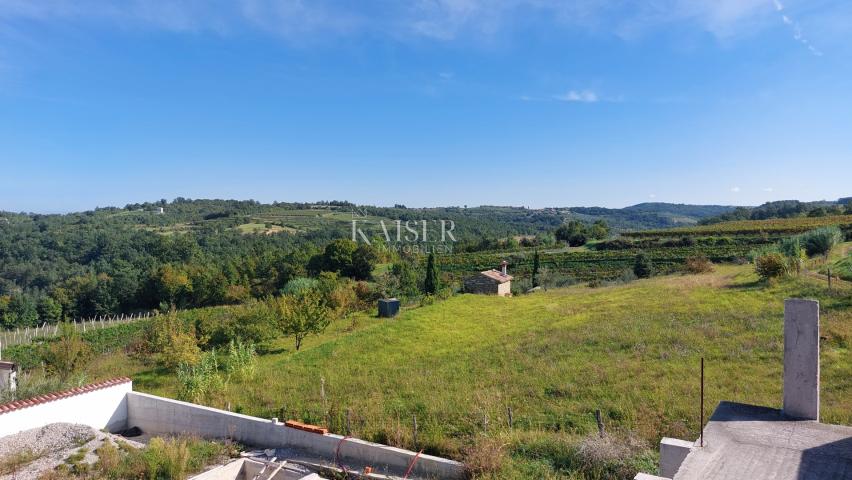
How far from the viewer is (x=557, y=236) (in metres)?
70.6

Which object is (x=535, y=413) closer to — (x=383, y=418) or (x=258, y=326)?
(x=383, y=418)

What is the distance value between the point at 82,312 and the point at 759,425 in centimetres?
5944

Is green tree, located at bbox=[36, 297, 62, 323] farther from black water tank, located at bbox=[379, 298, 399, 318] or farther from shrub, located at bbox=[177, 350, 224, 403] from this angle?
shrub, located at bbox=[177, 350, 224, 403]

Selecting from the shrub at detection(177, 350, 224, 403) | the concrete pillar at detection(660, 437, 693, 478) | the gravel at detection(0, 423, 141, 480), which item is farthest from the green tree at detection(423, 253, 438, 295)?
the concrete pillar at detection(660, 437, 693, 478)

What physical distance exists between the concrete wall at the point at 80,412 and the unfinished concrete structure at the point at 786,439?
11.0m

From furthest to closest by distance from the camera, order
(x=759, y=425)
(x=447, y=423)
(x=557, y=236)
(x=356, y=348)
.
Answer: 1. (x=557, y=236)
2. (x=356, y=348)
3. (x=447, y=423)
4. (x=759, y=425)

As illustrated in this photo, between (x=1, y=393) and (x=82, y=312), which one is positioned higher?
(x=1, y=393)

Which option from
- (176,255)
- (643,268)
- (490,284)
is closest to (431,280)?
(490,284)

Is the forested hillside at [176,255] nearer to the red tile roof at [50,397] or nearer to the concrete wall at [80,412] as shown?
the concrete wall at [80,412]

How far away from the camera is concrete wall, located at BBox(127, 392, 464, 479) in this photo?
6906 mm

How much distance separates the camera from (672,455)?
4.45m

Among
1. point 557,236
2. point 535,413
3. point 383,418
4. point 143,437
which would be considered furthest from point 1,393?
point 557,236

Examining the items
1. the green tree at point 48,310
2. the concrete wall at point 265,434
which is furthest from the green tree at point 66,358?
the green tree at point 48,310

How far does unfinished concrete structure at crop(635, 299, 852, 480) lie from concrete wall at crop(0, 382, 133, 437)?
1095cm
